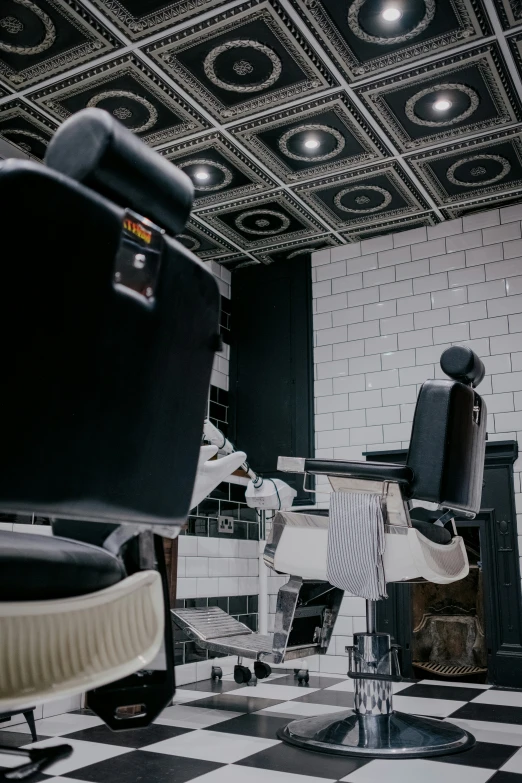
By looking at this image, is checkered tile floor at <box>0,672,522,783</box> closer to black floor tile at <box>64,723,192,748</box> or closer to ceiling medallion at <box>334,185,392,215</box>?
black floor tile at <box>64,723,192,748</box>

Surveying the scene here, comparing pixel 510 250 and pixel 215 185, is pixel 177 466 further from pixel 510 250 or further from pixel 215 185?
pixel 510 250

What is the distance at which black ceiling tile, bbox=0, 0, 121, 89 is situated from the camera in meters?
3.04

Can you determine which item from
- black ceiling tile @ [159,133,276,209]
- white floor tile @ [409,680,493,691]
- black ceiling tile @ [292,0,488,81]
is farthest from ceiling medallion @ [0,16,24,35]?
white floor tile @ [409,680,493,691]

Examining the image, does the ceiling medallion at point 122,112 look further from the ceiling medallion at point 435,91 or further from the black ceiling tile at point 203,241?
the ceiling medallion at point 435,91

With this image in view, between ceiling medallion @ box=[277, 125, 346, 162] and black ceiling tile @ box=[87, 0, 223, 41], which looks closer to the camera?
black ceiling tile @ box=[87, 0, 223, 41]

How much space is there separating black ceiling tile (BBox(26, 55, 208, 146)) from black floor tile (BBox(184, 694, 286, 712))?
10.1ft

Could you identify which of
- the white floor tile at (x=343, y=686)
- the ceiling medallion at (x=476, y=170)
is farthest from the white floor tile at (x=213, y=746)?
the ceiling medallion at (x=476, y=170)

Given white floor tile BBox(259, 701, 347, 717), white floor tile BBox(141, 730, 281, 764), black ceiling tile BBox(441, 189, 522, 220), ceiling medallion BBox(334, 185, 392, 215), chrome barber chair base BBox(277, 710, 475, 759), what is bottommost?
white floor tile BBox(259, 701, 347, 717)

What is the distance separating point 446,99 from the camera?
3.67 metres

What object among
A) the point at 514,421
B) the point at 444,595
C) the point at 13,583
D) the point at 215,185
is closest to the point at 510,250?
the point at 514,421

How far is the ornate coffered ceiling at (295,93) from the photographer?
10.3 ft

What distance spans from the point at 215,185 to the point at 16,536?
3866 mm

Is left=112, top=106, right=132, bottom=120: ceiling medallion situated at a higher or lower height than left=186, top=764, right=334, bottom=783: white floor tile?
higher

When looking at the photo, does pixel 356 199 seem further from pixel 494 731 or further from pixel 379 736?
pixel 379 736
